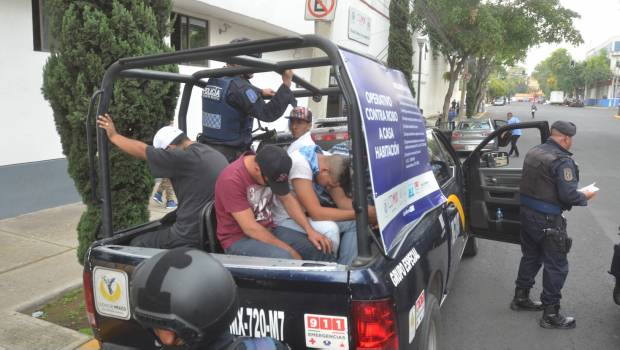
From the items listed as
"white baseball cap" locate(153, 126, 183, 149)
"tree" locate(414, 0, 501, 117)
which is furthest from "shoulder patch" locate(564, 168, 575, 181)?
"tree" locate(414, 0, 501, 117)

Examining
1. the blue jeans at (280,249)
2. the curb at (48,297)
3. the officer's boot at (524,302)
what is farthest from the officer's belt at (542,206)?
the curb at (48,297)

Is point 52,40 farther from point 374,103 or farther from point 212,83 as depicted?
point 374,103

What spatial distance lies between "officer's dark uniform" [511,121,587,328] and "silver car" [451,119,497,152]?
11.9 meters

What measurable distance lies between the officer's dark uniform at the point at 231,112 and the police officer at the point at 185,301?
7.26 ft

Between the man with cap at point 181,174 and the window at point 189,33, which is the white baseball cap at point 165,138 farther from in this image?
the window at point 189,33

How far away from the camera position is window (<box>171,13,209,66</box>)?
10422mm

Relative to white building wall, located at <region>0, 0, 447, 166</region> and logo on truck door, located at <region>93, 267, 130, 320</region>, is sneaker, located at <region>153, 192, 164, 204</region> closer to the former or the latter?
white building wall, located at <region>0, 0, 447, 166</region>

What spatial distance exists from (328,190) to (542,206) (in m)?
1.98

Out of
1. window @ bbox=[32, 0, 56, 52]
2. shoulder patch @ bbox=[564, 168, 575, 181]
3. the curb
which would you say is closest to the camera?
shoulder patch @ bbox=[564, 168, 575, 181]

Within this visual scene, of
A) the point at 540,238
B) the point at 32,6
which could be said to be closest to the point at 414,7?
the point at 32,6

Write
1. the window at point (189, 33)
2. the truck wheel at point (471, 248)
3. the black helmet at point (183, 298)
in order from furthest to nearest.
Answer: the window at point (189, 33), the truck wheel at point (471, 248), the black helmet at point (183, 298)

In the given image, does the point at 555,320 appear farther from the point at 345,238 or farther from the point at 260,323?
the point at 260,323

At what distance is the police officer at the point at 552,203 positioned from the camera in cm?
400

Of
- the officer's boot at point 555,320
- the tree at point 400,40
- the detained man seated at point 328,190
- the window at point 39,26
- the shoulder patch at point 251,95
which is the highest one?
the tree at point 400,40
